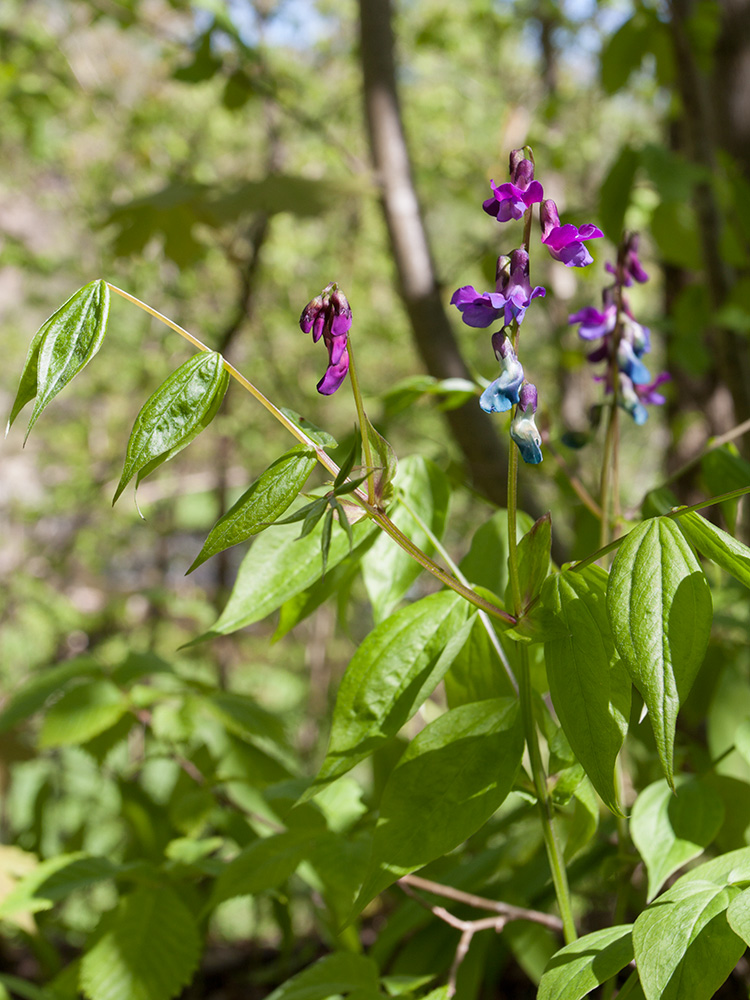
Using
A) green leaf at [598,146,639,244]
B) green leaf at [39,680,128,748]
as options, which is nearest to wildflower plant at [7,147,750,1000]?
green leaf at [39,680,128,748]

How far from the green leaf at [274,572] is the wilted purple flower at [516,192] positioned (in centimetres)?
28

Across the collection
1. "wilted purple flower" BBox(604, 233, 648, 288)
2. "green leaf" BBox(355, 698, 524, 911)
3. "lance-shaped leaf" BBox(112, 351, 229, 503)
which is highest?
"wilted purple flower" BBox(604, 233, 648, 288)

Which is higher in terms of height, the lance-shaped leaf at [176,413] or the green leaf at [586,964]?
the lance-shaped leaf at [176,413]

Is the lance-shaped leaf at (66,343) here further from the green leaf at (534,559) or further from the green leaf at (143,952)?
the green leaf at (143,952)

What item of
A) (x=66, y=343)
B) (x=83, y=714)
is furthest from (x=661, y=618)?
(x=83, y=714)

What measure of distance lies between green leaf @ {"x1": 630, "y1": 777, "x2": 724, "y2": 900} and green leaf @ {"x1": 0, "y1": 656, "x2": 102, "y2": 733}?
0.85 m

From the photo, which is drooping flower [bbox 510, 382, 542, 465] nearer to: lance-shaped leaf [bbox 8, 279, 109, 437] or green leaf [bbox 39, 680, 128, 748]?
lance-shaped leaf [bbox 8, 279, 109, 437]

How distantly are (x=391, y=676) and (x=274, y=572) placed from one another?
0.51 feet

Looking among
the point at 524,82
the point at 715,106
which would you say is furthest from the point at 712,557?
the point at 524,82

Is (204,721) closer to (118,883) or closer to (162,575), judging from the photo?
(118,883)

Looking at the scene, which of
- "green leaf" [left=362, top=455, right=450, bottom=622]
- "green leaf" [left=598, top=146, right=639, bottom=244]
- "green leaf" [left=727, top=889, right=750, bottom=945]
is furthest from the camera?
"green leaf" [left=598, top=146, right=639, bottom=244]

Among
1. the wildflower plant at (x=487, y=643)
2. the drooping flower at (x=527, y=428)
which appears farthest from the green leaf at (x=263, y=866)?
the drooping flower at (x=527, y=428)

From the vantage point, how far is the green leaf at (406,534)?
0.81m

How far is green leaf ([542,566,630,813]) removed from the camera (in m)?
0.52
